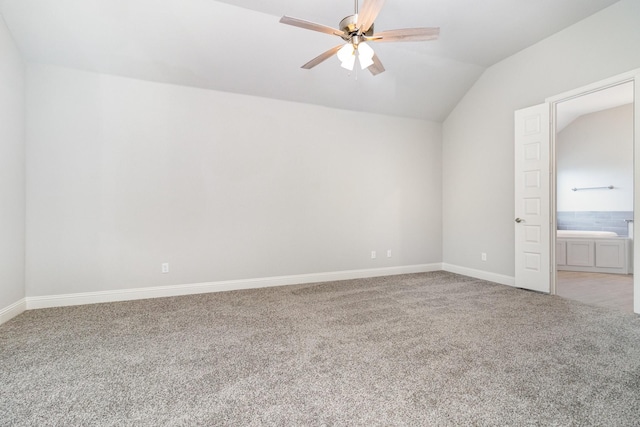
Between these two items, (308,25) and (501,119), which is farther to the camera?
(501,119)

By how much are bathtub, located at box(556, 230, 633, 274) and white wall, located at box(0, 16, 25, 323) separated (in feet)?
23.5

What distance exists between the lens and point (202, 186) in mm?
3914

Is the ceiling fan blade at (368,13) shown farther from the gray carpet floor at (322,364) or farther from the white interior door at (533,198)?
the white interior door at (533,198)

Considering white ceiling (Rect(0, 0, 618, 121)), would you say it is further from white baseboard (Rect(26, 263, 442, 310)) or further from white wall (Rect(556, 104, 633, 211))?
white wall (Rect(556, 104, 633, 211))

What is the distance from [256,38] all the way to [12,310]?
3.91 m

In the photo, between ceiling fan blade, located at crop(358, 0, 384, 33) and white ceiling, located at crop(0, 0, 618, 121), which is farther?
white ceiling, located at crop(0, 0, 618, 121)

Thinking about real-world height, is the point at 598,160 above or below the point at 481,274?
above

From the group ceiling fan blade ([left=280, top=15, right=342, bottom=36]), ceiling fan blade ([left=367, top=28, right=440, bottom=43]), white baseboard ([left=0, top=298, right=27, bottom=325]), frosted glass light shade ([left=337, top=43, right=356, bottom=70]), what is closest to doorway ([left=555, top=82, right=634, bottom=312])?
ceiling fan blade ([left=367, top=28, right=440, bottom=43])

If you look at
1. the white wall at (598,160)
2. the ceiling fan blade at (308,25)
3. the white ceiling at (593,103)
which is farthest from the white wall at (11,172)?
the white wall at (598,160)

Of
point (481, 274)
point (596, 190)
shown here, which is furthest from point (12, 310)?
point (596, 190)

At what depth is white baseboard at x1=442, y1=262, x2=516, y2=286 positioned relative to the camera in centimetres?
424

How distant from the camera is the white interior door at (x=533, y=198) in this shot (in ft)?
12.3

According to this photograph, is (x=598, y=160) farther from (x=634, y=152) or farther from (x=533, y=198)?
(x=634, y=152)

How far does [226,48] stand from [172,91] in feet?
3.04
